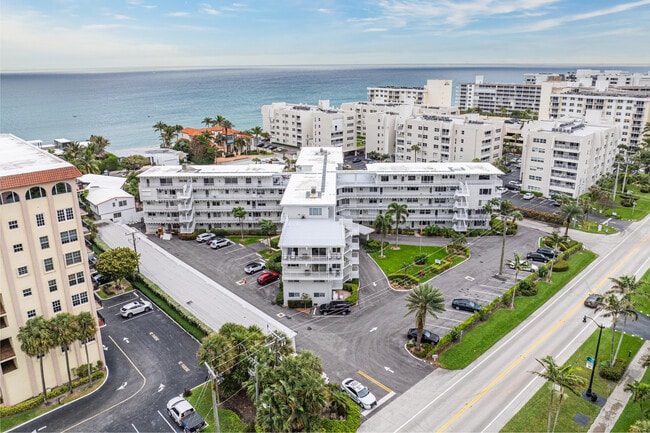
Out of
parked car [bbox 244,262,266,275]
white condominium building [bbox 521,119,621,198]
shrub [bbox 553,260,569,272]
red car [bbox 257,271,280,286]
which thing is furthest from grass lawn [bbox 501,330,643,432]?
white condominium building [bbox 521,119,621,198]

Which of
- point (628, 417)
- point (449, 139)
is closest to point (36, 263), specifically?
point (628, 417)

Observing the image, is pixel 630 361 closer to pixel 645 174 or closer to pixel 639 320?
pixel 639 320

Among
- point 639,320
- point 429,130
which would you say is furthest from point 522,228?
point 429,130

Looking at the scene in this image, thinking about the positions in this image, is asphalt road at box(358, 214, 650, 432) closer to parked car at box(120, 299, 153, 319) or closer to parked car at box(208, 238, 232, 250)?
parked car at box(120, 299, 153, 319)

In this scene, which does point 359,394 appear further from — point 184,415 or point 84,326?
point 84,326

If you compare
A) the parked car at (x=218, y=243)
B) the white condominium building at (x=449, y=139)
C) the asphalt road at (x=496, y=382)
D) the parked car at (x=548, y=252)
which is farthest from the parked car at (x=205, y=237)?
the white condominium building at (x=449, y=139)

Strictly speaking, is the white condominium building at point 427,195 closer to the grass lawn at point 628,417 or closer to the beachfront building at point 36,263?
the grass lawn at point 628,417
